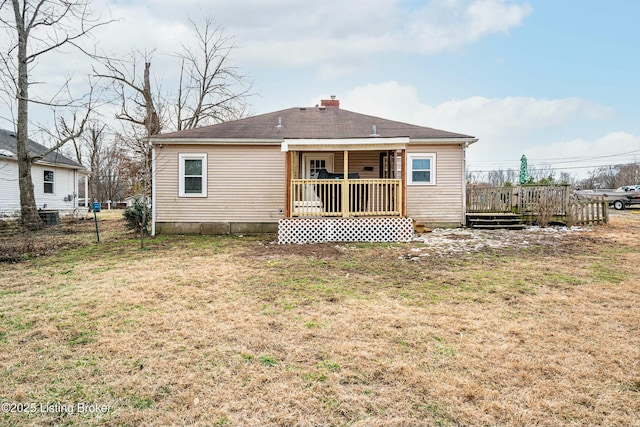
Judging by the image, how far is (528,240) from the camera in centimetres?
928

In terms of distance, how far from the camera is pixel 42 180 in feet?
57.0

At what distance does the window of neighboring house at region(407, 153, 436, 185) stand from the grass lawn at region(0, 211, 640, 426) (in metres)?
5.33

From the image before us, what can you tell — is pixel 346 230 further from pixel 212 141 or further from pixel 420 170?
pixel 212 141

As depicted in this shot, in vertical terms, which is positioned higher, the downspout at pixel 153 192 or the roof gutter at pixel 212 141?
the roof gutter at pixel 212 141

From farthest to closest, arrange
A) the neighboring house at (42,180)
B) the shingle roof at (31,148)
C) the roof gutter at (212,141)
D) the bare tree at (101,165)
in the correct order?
the bare tree at (101,165)
the shingle roof at (31,148)
the neighboring house at (42,180)
the roof gutter at (212,141)

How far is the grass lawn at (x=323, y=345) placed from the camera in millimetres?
2320

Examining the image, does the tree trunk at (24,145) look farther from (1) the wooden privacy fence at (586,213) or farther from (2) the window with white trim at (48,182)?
(1) the wooden privacy fence at (586,213)

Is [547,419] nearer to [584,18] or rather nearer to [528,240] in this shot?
[528,240]

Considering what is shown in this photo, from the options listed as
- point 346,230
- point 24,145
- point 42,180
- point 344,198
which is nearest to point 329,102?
point 344,198

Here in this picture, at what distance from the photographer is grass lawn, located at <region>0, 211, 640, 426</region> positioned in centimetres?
232

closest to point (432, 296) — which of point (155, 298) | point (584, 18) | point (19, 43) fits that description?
point (155, 298)

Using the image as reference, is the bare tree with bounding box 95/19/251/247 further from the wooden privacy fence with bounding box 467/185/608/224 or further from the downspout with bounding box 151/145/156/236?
the wooden privacy fence with bounding box 467/185/608/224

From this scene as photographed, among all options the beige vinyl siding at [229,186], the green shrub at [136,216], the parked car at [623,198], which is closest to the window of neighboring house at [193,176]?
the beige vinyl siding at [229,186]

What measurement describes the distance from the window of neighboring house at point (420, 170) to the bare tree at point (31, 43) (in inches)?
437
